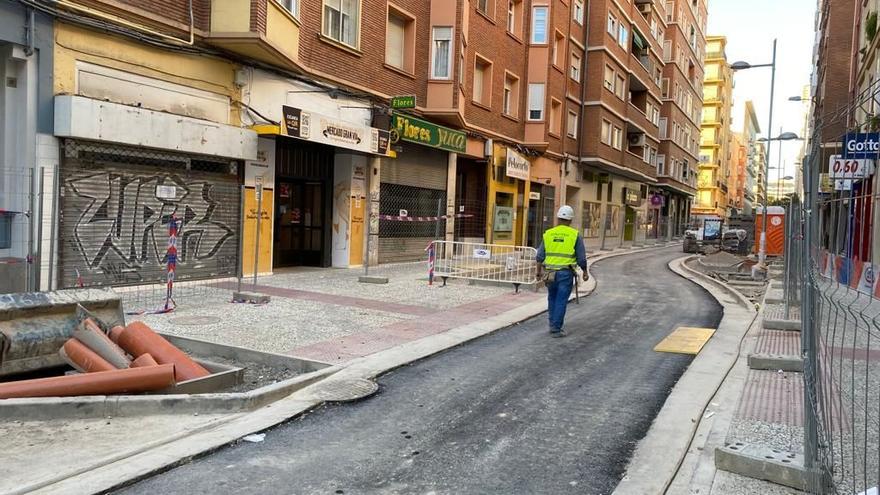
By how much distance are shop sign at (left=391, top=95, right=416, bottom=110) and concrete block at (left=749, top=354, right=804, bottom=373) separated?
1102 cm

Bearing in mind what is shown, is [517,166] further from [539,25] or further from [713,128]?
[713,128]

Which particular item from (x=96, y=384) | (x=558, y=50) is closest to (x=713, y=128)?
(x=558, y=50)

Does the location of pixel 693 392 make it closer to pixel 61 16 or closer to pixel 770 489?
pixel 770 489

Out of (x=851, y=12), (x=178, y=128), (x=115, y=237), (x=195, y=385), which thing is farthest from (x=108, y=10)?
(x=851, y=12)

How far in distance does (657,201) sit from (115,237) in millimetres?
41151

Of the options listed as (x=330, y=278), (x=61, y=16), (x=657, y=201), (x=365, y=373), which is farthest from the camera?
(x=657, y=201)

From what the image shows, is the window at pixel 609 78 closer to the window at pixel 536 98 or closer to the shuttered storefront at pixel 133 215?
the window at pixel 536 98

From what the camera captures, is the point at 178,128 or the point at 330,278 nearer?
the point at 178,128

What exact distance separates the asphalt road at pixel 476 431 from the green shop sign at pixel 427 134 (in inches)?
411

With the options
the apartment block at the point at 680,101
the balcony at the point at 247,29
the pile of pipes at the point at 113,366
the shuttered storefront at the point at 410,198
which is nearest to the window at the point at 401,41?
the shuttered storefront at the point at 410,198

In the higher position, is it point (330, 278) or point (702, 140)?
point (702, 140)

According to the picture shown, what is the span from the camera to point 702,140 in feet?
256

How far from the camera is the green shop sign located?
17734 mm

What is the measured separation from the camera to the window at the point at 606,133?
105 ft
